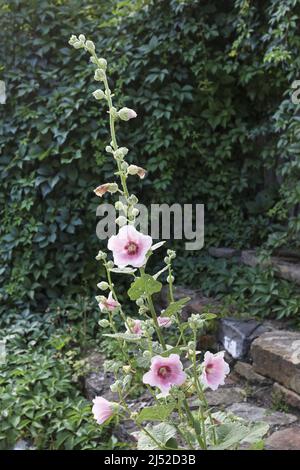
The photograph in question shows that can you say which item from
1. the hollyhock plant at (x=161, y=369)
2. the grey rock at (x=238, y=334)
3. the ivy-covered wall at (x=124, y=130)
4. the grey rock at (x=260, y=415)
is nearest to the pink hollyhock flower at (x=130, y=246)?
the hollyhock plant at (x=161, y=369)

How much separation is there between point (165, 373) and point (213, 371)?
0.13 meters

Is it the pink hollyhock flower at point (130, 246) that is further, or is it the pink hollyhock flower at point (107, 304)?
the pink hollyhock flower at point (107, 304)

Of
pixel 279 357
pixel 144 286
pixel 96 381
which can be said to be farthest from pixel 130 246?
pixel 96 381

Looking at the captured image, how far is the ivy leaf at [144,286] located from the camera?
1.08m

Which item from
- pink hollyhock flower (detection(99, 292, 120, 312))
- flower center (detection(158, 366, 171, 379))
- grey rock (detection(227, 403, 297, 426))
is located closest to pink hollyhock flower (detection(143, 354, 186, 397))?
flower center (detection(158, 366, 171, 379))

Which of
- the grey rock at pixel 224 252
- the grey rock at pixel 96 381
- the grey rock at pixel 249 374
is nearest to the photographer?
the grey rock at pixel 249 374

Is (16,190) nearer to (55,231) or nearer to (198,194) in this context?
(55,231)

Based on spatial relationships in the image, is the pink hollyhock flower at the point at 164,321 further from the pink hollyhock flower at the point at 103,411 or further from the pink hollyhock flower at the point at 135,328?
the pink hollyhock flower at the point at 103,411

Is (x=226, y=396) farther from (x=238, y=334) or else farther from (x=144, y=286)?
(x=144, y=286)

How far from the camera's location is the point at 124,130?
150 inches

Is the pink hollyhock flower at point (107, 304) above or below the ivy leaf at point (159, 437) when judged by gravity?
above

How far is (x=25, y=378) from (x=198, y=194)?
Answer: 1.80 m

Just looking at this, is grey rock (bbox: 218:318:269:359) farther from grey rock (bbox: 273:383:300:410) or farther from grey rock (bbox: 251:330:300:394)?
grey rock (bbox: 273:383:300:410)
